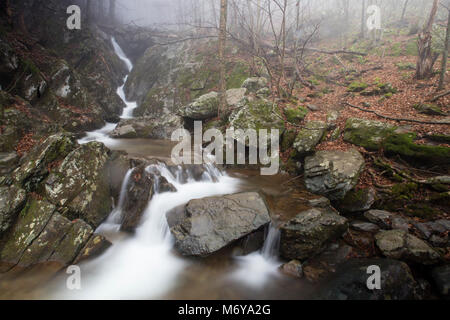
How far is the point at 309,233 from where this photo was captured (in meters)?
4.37

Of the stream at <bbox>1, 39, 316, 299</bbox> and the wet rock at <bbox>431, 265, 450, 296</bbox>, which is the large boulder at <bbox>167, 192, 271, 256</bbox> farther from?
the wet rock at <bbox>431, 265, 450, 296</bbox>

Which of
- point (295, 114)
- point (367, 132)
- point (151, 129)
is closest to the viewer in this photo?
point (367, 132)

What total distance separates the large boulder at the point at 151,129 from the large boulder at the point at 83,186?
5.24 metres

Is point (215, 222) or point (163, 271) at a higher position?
point (215, 222)

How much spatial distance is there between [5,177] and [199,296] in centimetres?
513

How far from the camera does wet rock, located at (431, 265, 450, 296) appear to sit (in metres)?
3.45

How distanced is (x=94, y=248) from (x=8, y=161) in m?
3.44

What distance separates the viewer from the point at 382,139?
638 cm

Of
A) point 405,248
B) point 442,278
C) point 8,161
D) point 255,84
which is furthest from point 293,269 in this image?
point 255,84

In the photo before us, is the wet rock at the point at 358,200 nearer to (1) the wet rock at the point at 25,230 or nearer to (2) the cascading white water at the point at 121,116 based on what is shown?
(1) the wet rock at the point at 25,230

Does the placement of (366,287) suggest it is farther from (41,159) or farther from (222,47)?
(222,47)

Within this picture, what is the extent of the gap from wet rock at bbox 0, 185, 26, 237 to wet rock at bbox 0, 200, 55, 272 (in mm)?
110
